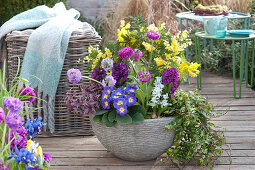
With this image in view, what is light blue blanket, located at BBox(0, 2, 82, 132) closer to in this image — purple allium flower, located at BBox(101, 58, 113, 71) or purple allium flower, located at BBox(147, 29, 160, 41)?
purple allium flower, located at BBox(101, 58, 113, 71)

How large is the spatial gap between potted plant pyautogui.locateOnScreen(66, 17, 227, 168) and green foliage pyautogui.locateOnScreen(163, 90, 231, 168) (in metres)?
0.01

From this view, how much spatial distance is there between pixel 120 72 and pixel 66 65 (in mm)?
600

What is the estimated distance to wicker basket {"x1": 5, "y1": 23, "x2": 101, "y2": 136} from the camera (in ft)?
8.45

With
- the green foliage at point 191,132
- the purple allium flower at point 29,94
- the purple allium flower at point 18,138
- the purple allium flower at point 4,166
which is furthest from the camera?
the green foliage at point 191,132

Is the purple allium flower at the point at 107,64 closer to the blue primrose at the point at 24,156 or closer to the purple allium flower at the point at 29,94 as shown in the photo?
the purple allium flower at the point at 29,94

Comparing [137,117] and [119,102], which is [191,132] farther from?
[119,102]

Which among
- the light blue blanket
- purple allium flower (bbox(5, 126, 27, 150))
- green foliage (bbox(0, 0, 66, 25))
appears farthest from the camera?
green foliage (bbox(0, 0, 66, 25))

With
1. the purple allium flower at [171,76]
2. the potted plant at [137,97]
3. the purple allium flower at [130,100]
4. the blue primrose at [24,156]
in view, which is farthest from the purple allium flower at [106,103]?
the blue primrose at [24,156]

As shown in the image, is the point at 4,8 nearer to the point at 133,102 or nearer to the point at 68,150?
the point at 68,150

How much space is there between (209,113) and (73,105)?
2.54 ft

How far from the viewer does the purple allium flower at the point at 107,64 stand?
6.87 feet

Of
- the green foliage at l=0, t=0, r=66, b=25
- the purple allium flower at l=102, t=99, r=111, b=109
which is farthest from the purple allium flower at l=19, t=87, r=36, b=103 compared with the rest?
the green foliage at l=0, t=0, r=66, b=25

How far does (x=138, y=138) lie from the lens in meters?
2.08

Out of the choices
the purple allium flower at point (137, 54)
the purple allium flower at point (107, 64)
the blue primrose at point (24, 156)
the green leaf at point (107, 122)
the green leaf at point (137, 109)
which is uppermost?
the purple allium flower at point (137, 54)
